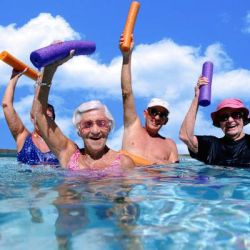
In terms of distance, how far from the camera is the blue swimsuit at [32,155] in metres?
7.49

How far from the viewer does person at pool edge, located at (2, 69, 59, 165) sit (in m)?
7.11

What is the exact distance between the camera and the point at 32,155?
760 centimetres

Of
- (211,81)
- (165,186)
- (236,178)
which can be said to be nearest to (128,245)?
(165,186)

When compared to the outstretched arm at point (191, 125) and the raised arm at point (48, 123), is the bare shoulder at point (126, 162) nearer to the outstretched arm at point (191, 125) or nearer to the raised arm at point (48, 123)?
the raised arm at point (48, 123)

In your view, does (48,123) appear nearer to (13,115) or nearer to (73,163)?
(73,163)

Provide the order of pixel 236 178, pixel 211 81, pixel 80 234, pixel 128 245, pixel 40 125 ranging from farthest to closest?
1. pixel 211 81
2. pixel 236 178
3. pixel 40 125
4. pixel 80 234
5. pixel 128 245

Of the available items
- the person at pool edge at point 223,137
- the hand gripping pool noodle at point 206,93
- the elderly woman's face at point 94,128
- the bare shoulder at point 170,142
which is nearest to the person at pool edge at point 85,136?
the elderly woman's face at point 94,128

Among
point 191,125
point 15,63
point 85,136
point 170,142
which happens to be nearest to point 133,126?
point 170,142

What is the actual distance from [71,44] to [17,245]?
9.51 ft

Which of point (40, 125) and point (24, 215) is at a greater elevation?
point (40, 125)

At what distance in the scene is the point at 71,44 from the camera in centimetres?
506

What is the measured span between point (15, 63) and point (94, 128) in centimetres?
298

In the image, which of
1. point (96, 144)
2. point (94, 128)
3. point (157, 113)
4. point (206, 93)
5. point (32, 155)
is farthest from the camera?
point (32, 155)

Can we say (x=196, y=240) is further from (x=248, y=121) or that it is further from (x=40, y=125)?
(x=248, y=121)
